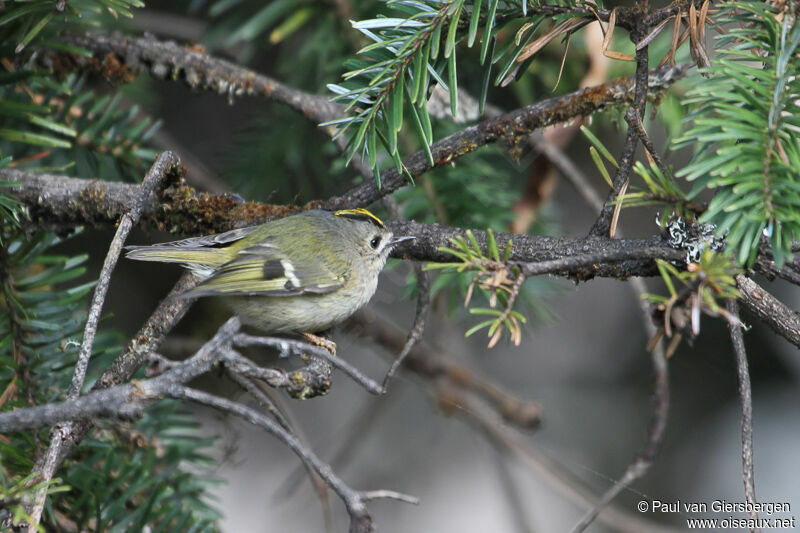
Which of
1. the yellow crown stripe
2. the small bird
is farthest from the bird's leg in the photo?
the yellow crown stripe

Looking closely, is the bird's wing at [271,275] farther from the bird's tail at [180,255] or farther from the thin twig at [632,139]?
the thin twig at [632,139]

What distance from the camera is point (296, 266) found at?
1.73m

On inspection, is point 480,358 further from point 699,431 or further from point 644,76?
point 644,76

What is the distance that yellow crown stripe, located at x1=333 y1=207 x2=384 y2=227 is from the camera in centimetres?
143

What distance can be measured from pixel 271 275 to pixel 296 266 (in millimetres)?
69

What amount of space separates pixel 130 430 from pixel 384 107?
2.78ft

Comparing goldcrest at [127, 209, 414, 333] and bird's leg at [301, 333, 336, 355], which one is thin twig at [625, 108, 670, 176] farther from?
bird's leg at [301, 333, 336, 355]

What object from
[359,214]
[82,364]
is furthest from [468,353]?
[82,364]

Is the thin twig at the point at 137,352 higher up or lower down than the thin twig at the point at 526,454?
higher up

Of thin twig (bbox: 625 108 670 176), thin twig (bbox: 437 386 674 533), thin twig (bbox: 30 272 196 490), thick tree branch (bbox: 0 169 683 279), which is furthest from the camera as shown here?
thin twig (bbox: 437 386 674 533)

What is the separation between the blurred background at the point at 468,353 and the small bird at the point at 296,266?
15cm

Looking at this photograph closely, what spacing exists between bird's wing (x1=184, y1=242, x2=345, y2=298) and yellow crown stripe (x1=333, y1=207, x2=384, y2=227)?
0.24 metres

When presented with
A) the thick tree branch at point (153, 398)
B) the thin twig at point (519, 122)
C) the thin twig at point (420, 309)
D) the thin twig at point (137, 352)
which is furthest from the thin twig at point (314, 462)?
the thin twig at point (519, 122)

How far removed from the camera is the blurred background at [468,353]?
1918 mm
